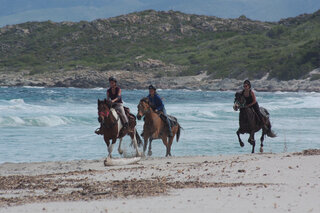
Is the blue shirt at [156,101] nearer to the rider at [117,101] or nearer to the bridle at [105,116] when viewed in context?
the rider at [117,101]

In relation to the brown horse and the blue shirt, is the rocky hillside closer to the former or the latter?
the blue shirt

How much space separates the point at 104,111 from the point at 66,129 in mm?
12979

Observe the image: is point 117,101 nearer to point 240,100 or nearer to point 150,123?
point 150,123

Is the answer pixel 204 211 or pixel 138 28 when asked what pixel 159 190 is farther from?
pixel 138 28

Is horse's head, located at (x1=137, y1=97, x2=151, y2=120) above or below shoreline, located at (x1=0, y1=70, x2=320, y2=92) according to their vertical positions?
above

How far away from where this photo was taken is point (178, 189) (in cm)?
841

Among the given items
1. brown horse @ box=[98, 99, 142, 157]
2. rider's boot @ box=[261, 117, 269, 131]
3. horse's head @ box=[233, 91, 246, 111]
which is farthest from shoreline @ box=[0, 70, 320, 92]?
brown horse @ box=[98, 99, 142, 157]

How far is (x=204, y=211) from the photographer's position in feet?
22.0

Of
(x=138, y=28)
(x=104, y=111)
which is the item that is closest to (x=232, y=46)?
(x=138, y=28)

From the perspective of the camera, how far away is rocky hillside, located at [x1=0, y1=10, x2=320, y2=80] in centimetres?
11588

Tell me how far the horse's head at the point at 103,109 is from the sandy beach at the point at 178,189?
202cm

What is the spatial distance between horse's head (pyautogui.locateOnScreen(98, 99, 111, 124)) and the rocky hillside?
90.5 meters

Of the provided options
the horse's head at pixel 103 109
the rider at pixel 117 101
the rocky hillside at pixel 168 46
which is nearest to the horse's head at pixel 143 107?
the rider at pixel 117 101

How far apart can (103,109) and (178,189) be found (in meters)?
5.43
